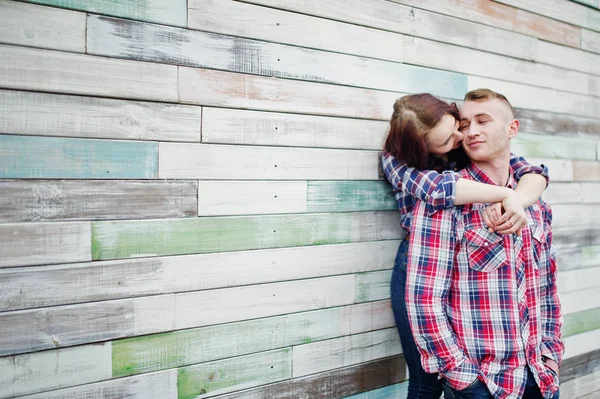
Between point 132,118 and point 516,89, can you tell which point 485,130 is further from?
point 132,118

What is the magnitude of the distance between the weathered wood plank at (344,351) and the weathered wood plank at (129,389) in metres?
0.50

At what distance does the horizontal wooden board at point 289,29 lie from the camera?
69.0 inches

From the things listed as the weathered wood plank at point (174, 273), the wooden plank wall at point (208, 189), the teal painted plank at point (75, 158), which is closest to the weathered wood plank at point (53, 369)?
the wooden plank wall at point (208, 189)

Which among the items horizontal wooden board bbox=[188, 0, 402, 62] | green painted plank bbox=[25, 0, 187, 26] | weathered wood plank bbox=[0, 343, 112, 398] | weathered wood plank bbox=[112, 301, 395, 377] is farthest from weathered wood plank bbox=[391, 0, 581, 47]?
weathered wood plank bbox=[0, 343, 112, 398]

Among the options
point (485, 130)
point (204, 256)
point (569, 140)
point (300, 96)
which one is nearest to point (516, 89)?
point (569, 140)

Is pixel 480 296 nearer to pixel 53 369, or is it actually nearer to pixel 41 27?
pixel 53 369

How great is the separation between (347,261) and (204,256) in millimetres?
623

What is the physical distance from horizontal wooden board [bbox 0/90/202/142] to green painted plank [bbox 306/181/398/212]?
53 centimetres

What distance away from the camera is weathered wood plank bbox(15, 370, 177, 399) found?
5.12 feet

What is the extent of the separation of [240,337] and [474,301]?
34.5 inches

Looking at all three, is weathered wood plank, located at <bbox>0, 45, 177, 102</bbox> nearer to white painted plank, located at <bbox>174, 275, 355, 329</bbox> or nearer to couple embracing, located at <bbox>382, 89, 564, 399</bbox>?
white painted plank, located at <bbox>174, 275, 355, 329</bbox>

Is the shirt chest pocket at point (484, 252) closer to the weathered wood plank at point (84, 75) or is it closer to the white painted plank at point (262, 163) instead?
the white painted plank at point (262, 163)

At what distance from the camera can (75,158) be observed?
5.07 ft

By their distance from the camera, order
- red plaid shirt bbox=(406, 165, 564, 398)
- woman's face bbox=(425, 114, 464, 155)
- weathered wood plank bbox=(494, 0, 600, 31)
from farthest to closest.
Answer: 1. weathered wood plank bbox=(494, 0, 600, 31)
2. woman's face bbox=(425, 114, 464, 155)
3. red plaid shirt bbox=(406, 165, 564, 398)
